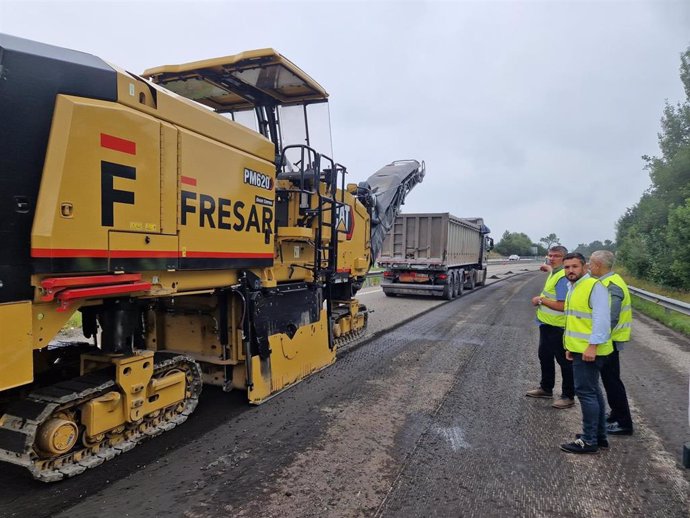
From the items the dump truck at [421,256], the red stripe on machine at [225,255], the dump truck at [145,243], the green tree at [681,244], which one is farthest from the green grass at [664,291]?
the red stripe on machine at [225,255]

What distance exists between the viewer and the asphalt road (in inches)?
113

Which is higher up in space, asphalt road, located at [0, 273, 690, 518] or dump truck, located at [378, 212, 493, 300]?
dump truck, located at [378, 212, 493, 300]

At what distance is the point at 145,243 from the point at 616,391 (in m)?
4.19

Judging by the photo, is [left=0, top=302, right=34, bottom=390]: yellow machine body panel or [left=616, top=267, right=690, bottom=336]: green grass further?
[left=616, top=267, right=690, bottom=336]: green grass

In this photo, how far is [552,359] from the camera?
16.1 feet

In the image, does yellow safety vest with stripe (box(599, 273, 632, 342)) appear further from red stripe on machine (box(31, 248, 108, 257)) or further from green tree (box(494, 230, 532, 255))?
green tree (box(494, 230, 532, 255))

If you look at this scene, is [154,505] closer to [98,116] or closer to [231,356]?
[231,356]

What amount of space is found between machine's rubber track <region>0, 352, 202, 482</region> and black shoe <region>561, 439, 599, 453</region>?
10.9 feet

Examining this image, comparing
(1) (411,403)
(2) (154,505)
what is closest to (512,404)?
(1) (411,403)

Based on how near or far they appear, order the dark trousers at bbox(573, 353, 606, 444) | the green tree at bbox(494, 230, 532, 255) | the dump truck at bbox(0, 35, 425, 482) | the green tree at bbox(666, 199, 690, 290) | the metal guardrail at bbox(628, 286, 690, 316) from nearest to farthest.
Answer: the dump truck at bbox(0, 35, 425, 482)
the dark trousers at bbox(573, 353, 606, 444)
the metal guardrail at bbox(628, 286, 690, 316)
the green tree at bbox(666, 199, 690, 290)
the green tree at bbox(494, 230, 532, 255)

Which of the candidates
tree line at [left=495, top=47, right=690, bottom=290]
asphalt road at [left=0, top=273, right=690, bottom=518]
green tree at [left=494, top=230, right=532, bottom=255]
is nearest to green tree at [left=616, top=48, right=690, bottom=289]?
tree line at [left=495, top=47, right=690, bottom=290]

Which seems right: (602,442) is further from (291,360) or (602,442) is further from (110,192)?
(110,192)

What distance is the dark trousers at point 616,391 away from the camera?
4.01 m

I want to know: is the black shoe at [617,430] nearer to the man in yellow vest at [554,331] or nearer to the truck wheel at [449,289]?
the man in yellow vest at [554,331]
